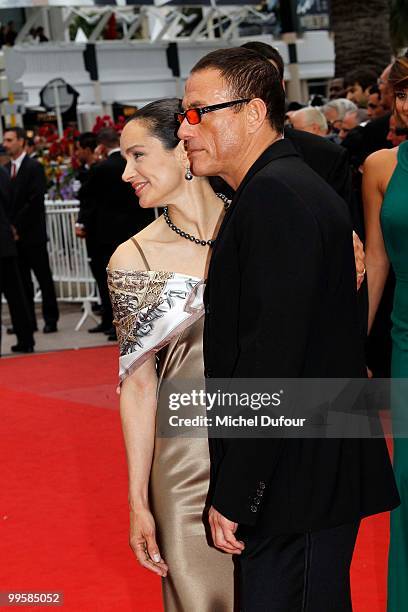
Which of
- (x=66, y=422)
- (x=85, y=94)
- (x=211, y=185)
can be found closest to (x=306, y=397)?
(x=211, y=185)

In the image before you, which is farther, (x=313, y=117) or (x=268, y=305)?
(x=313, y=117)

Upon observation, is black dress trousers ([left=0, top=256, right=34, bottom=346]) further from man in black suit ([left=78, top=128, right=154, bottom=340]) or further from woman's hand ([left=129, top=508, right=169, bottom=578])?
woman's hand ([left=129, top=508, right=169, bottom=578])

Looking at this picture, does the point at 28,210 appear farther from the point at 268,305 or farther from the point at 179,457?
the point at 268,305

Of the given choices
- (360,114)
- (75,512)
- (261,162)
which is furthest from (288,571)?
(360,114)

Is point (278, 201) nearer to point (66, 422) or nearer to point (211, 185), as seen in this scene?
point (211, 185)

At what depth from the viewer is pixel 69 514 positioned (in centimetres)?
533

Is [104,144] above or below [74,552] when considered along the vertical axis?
above

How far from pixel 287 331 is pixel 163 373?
680 millimetres

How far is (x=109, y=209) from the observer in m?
10.3

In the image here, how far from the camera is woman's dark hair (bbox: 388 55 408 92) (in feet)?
11.0

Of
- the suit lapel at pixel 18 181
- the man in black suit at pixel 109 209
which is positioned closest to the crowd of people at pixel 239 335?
the man in black suit at pixel 109 209

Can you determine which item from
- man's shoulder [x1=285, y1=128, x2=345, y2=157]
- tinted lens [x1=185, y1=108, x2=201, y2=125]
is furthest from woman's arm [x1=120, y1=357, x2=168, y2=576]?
man's shoulder [x1=285, y1=128, x2=345, y2=157]

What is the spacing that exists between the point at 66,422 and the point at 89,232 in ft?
12.2

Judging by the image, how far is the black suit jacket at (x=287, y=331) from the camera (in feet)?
6.69
